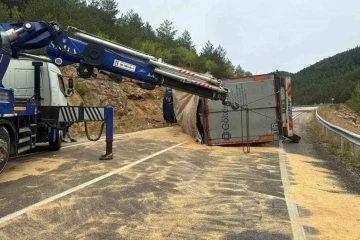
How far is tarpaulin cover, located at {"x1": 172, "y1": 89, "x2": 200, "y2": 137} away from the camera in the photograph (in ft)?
50.3

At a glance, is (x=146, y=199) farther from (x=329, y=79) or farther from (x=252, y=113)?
(x=329, y=79)

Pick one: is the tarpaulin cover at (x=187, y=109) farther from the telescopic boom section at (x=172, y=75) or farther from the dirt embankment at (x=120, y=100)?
the dirt embankment at (x=120, y=100)

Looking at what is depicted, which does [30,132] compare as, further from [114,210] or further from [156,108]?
[156,108]

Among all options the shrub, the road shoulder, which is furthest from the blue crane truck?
the shrub

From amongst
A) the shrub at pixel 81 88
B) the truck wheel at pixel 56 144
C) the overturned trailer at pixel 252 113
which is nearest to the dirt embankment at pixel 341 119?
the overturned trailer at pixel 252 113

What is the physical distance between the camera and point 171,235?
15.2 ft

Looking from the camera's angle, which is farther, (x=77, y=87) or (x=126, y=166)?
(x=77, y=87)

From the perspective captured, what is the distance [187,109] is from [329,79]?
494 feet

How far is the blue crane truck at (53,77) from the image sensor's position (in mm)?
8320

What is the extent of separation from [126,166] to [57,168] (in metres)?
1.52

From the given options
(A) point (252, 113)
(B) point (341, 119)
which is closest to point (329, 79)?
(B) point (341, 119)

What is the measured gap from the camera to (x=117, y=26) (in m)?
43.7

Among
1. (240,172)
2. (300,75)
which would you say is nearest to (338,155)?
(240,172)

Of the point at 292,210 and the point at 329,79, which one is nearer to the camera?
the point at 292,210
